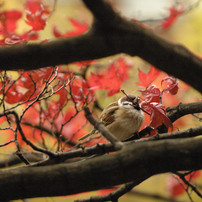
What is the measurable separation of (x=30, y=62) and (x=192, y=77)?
95 cm

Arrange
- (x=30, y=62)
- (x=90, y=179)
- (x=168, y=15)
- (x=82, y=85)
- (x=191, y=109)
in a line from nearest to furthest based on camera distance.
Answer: (x=30, y=62) → (x=90, y=179) → (x=191, y=109) → (x=82, y=85) → (x=168, y=15)

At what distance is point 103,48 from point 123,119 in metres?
2.32

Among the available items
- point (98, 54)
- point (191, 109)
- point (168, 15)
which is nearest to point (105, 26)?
point (98, 54)

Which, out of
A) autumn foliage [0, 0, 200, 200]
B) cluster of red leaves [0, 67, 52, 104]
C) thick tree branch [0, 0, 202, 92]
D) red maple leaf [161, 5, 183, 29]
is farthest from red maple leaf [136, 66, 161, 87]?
red maple leaf [161, 5, 183, 29]

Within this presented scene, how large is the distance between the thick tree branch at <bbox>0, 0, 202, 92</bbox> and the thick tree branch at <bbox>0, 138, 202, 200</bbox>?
48cm

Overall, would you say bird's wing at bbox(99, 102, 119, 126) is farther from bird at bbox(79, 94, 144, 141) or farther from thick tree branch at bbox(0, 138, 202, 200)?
thick tree branch at bbox(0, 138, 202, 200)

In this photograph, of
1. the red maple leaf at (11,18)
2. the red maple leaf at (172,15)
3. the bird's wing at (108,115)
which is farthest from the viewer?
the red maple leaf at (172,15)

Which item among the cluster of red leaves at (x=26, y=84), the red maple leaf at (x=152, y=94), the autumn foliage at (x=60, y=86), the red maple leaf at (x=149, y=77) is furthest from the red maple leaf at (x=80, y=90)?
the red maple leaf at (x=152, y=94)

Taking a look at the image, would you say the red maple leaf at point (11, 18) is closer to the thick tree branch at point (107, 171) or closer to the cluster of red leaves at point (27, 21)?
the cluster of red leaves at point (27, 21)

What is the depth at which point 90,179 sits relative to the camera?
156 centimetres

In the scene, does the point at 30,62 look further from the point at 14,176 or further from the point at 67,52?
the point at 14,176

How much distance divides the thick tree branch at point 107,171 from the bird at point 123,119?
1.90 meters

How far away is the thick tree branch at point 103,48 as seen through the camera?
55.4 inches

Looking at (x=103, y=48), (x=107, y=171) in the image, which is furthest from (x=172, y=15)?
(x=107, y=171)
